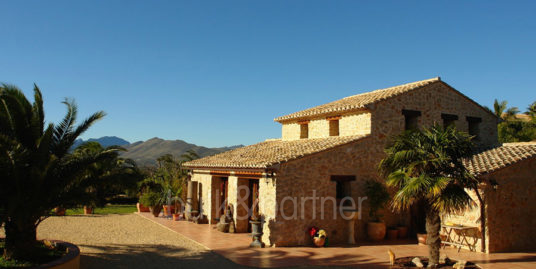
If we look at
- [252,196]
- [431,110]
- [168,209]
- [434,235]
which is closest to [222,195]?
[252,196]

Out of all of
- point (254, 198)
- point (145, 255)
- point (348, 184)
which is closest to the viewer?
point (145, 255)

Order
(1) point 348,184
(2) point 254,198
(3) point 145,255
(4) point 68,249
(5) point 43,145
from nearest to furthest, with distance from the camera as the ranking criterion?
(5) point 43,145, (4) point 68,249, (3) point 145,255, (1) point 348,184, (2) point 254,198

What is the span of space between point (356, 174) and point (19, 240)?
34.9 ft

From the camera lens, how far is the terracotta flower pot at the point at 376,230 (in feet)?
46.8

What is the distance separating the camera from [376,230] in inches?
561

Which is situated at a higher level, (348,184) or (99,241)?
(348,184)

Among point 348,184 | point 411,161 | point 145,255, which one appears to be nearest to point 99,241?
point 145,255

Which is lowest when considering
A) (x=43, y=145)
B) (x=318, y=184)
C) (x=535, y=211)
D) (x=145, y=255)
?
(x=145, y=255)

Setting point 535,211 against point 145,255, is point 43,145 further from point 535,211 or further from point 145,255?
point 535,211

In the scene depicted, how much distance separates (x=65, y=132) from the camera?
995 centimetres

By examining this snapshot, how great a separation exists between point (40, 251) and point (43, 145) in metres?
2.50

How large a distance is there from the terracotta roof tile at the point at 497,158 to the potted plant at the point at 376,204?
3040 mm

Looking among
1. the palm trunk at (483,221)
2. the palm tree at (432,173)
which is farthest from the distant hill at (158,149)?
the palm tree at (432,173)

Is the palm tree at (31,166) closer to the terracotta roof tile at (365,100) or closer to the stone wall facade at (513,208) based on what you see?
the terracotta roof tile at (365,100)
